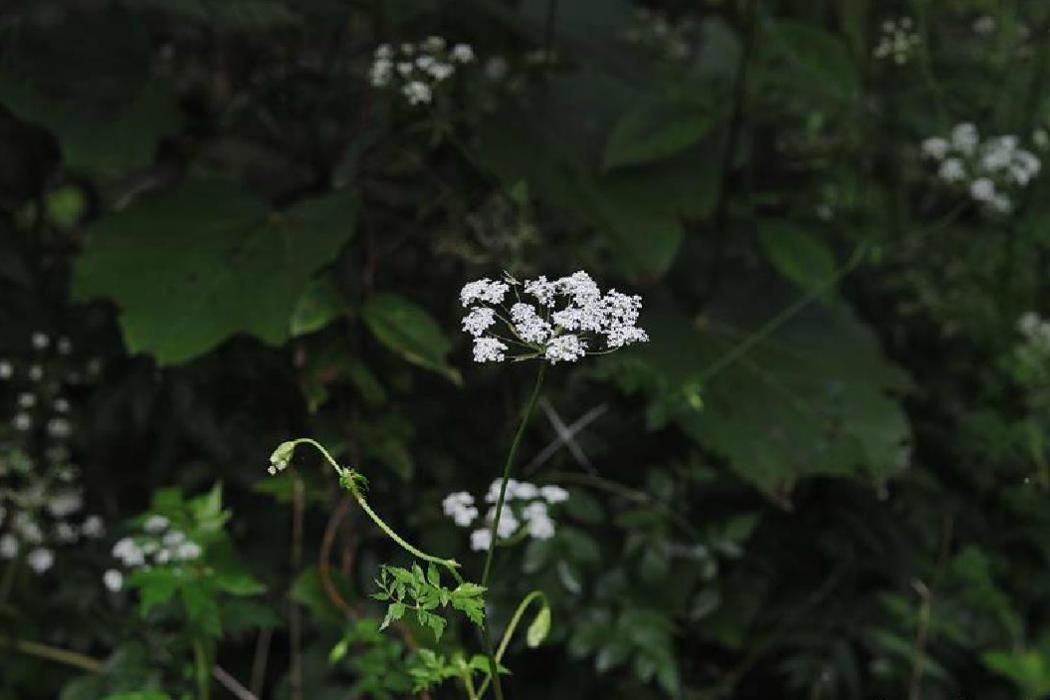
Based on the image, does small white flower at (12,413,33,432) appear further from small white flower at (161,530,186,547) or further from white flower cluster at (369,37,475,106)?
white flower cluster at (369,37,475,106)

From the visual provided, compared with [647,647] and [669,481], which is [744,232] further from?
[647,647]

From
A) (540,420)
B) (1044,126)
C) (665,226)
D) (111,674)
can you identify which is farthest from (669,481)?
(1044,126)

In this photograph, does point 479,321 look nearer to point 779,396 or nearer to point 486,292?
point 486,292

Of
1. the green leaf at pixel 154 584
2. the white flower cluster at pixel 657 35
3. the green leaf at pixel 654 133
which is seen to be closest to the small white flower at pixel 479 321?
the green leaf at pixel 154 584

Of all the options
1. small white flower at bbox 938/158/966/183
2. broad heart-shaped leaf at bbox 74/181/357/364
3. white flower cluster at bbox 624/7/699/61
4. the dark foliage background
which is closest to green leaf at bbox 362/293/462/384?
the dark foliage background

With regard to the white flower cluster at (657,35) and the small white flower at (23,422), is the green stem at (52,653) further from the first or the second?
the white flower cluster at (657,35)
